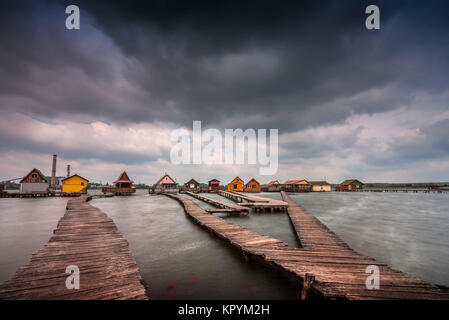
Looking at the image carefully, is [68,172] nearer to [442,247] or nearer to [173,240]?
[173,240]

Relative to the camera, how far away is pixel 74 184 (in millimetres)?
48094

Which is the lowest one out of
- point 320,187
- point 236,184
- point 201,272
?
point 320,187

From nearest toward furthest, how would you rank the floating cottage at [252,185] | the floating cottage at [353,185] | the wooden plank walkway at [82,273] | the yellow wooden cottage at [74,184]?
the wooden plank walkway at [82,273], the yellow wooden cottage at [74,184], the floating cottage at [252,185], the floating cottage at [353,185]

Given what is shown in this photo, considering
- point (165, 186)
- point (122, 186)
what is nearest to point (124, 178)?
point (122, 186)

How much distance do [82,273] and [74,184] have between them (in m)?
55.3

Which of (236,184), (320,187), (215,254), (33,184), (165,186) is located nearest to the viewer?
(215,254)

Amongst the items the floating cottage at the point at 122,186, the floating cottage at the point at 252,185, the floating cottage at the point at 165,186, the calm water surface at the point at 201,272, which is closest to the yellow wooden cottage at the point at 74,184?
the floating cottage at the point at 122,186

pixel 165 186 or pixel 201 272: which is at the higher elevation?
pixel 201 272

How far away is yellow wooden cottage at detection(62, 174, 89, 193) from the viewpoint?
156ft

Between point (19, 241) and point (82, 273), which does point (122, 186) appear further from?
point (82, 273)

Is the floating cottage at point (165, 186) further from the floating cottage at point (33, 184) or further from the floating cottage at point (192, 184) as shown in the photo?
the floating cottage at point (33, 184)

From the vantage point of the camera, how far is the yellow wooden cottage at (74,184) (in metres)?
47.6

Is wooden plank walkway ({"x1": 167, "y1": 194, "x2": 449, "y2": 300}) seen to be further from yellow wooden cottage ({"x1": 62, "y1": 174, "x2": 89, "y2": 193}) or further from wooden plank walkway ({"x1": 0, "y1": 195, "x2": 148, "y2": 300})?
yellow wooden cottage ({"x1": 62, "y1": 174, "x2": 89, "y2": 193})

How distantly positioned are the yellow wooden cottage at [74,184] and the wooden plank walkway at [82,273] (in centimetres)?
4980
